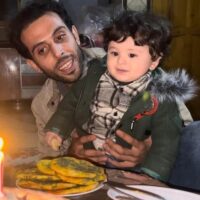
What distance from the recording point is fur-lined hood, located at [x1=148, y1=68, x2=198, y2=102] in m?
1.22

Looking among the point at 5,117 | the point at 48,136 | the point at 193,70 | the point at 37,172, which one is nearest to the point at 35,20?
the point at 48,136

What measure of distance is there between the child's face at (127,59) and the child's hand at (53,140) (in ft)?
0.72

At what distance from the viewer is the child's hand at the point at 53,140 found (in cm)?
123

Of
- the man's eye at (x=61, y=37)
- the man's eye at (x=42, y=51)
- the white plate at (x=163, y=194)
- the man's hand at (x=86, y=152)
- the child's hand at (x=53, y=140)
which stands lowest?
the man's hand at (x=86, y=152)

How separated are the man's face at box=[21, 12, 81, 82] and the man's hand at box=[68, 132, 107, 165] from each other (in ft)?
0.66

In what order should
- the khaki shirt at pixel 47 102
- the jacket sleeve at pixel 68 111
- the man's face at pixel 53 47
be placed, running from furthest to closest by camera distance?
the khaki shirt at pixel 47 102
the man's face at pixel 53 47
the jacket sleeve at pixel 68 111

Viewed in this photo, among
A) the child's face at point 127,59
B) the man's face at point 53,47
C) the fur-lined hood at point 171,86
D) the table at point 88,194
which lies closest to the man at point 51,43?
the man's face at point 53,47

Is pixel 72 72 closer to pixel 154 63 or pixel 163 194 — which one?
pixel 154 63

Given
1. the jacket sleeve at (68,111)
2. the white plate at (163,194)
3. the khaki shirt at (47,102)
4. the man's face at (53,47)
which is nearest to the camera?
the white plate at (163,194)

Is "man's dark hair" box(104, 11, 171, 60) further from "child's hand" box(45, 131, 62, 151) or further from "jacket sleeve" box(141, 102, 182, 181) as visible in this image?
"child's hand" box(45, 131, 62, 151)

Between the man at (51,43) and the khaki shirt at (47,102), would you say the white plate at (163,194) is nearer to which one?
the man at (51,43)

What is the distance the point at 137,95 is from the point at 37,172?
1.30ft

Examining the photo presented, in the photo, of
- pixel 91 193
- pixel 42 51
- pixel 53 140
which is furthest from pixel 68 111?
pixel 91 193

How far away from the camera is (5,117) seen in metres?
2.37
